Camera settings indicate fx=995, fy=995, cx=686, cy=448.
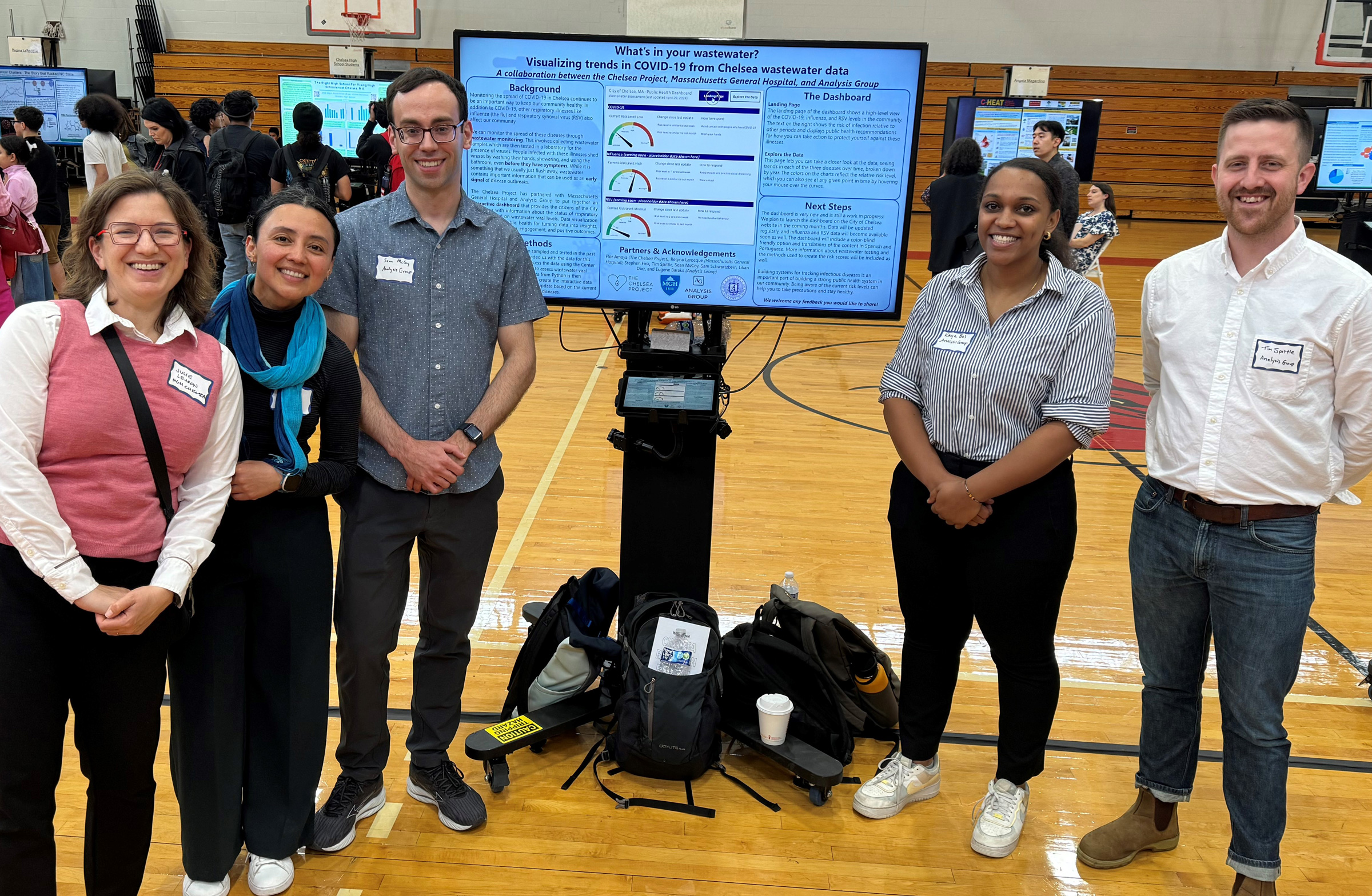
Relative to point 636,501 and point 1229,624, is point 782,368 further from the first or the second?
point 1229,624

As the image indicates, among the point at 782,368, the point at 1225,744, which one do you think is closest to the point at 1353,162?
the point at 782,368

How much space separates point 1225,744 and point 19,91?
15.7 metres

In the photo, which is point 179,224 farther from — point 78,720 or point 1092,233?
point 1092,233

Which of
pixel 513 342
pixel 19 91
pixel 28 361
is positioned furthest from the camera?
pixel 19 91

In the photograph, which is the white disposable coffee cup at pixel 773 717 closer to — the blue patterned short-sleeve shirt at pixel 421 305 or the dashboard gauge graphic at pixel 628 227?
the blue patterned short-sleeve shirt at pixel 421 305

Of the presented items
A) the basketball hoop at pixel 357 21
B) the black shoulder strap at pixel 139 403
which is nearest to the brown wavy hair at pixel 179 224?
the black shoulder strap at pixel 139 403

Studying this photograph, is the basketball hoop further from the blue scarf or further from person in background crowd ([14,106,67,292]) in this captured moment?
the blue scarf

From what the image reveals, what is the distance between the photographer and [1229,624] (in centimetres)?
225

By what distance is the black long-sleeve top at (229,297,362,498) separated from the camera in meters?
2.11

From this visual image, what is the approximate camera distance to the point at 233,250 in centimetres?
756

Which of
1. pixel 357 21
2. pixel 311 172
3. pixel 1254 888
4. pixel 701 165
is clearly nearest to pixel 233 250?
pixel 311 172

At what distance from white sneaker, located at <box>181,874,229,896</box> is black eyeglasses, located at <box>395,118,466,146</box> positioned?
5.73 ft

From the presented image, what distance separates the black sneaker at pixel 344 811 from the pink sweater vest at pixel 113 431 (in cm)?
94

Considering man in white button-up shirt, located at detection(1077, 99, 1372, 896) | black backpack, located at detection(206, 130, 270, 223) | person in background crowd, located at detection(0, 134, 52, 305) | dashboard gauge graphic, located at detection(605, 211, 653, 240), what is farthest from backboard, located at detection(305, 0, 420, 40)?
man in white button-up shirt, located at detection(1077, 99, 1372, 896)
